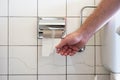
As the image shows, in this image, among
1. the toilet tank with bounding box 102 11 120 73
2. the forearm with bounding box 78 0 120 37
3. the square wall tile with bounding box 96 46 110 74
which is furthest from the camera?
the square wall tile with bounding box 96 46 110 74

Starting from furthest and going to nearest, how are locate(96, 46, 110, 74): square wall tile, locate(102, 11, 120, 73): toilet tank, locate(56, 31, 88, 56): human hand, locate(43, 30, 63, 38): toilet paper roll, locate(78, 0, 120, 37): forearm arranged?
locate(96, 46, 110, 74): square wall tile
locate(43, 30, 63, 38): toilet paper roll
locate(102, 11, 120, 73): toilet tank
locate(56, 31, 88, 56): human hand
locate(78, 0, 120, 37): forearm

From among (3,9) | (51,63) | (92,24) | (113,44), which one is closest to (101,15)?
(92,24)

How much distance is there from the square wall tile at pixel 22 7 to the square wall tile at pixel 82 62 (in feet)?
1.41

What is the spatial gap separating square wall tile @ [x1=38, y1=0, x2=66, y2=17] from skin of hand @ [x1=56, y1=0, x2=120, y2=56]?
2.36ft

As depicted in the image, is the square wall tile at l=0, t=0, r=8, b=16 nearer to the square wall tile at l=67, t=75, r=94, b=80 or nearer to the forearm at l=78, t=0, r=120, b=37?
the square wall tile at l=67, t=75, r=94, b=80

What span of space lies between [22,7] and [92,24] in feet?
2.97

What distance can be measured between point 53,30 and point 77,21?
7.8 inches

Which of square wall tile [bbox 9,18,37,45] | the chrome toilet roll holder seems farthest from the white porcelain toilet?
square wall tile [bbox 9,18,37,45]

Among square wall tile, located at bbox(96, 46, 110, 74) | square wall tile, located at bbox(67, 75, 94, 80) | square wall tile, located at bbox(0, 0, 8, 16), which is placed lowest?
square wall tile, located at bbox(67, 75, 94, 80)

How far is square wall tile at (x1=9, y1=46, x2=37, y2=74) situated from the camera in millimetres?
1521

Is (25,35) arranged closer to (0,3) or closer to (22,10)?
(22,10)

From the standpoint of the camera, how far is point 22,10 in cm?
152

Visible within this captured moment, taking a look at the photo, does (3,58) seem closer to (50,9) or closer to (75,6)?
(50,9)

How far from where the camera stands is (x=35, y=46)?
1521mm
